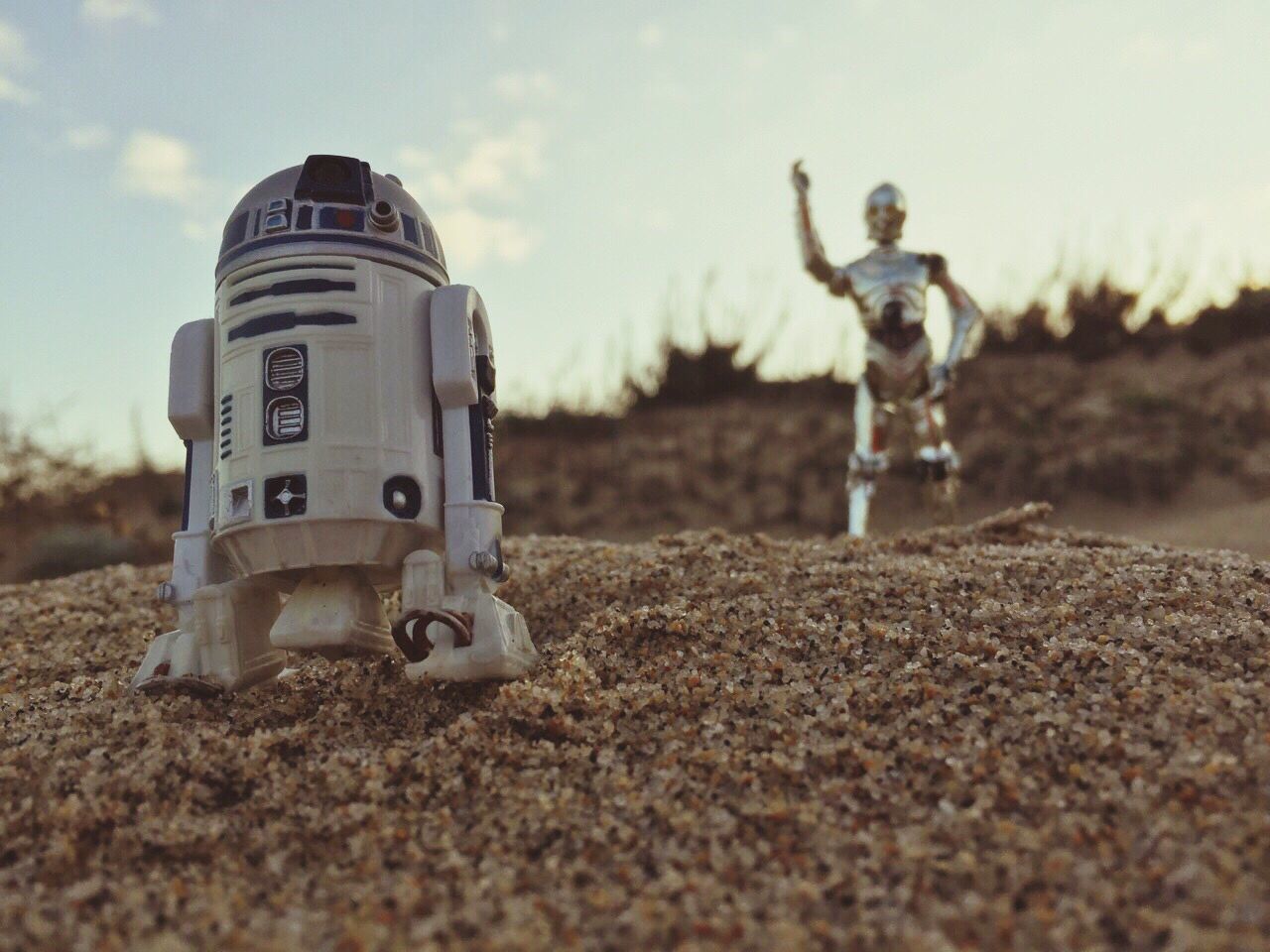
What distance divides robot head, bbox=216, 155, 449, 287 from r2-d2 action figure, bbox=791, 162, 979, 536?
8.47 feet

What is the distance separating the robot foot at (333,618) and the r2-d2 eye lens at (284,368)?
1.65 ft

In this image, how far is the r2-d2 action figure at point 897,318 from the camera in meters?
4.98

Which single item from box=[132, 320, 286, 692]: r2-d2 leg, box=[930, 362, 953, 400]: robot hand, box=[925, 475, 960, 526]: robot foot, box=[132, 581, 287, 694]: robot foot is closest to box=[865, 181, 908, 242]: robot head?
box=[930, 362, 953, 400]: robot hand

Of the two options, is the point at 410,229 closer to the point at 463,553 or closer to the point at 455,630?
the point at 463,553

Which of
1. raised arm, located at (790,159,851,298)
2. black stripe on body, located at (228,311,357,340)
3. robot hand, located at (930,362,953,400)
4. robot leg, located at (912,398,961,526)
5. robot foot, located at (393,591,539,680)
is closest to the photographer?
robot foot, located at (393,591,539,680)

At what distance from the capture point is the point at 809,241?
5000 millimetres

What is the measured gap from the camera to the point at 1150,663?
2.51 meters

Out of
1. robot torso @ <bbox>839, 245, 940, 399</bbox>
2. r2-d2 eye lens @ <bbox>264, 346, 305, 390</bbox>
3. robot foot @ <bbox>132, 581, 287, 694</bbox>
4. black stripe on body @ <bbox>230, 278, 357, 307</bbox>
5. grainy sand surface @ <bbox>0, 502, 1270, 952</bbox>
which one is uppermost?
robot torso @ <bbox>839, 245, 940, 399</bbox>

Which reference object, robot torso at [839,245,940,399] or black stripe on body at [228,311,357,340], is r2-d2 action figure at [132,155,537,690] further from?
robot torso at [839,245,940,399]

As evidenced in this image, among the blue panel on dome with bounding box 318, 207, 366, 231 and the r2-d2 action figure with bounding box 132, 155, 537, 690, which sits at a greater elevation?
the blue panel on dome with bounding box 318, 207, 366, 231

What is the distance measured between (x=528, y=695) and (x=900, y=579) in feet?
4.52

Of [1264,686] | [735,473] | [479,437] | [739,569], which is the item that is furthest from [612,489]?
[1264,686]

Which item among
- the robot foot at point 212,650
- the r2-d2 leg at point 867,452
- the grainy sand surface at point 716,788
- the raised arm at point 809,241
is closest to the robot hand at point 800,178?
the raised arm at point 809,241

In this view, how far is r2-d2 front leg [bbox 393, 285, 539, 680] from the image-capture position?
264 centimetres
